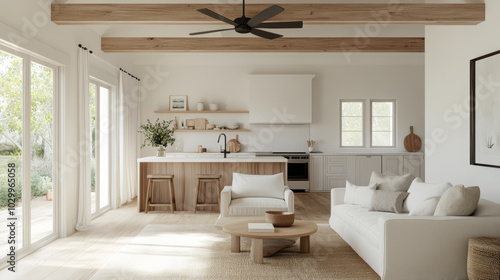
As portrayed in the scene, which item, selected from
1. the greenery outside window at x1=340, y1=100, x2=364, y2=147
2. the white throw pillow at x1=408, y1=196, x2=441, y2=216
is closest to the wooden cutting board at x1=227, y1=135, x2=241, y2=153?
the greenery outside window at x1=340, y1=100, x2=364, y2=147

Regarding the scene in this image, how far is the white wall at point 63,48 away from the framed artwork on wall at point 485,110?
4.81 meters

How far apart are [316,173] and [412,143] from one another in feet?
7.60

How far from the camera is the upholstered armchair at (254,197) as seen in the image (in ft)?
17.0

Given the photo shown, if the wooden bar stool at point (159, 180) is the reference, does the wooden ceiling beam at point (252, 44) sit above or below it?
above

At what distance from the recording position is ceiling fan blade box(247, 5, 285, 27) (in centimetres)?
371

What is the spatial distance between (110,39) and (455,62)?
16.6 ft

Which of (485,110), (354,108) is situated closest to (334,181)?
(354,108)

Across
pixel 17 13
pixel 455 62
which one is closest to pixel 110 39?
pixel 17 13

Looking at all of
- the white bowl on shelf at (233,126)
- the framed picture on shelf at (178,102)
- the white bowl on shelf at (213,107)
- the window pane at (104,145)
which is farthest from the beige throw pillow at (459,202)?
the framed picture on shelf at (178,102)

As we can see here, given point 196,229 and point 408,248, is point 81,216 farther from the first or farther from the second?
point 408,248

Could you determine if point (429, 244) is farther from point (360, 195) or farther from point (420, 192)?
point (360, 195)

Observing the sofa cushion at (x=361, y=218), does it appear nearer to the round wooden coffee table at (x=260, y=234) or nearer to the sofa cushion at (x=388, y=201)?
the sofa cushion at (x=388, y=201)

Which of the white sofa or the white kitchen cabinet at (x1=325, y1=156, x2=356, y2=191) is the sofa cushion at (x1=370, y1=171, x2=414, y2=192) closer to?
the white sofa

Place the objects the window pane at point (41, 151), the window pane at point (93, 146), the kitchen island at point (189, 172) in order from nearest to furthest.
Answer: the window pane at point (41, 151) < the window pane at point (93, 146) < the kitchen island at point (189, 172)
